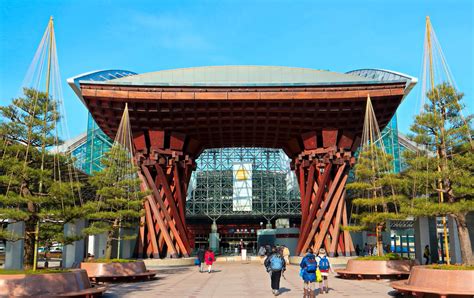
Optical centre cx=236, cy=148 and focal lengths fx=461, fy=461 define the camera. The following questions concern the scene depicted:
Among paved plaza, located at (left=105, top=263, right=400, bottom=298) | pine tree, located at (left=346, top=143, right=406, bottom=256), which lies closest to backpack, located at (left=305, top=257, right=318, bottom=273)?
paved plaza, located at (left=105, top=263, right=400, bottom=298)

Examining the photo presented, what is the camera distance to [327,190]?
1276 inches

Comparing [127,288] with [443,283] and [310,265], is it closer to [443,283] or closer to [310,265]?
[310,265]

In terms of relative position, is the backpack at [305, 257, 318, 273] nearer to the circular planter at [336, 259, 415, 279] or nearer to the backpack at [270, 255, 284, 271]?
the backpack at [270, 255, 284, 271]

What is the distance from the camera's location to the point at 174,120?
3136 cm

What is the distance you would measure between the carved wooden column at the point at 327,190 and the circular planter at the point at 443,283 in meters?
17.3

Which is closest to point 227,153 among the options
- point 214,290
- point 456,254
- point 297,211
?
point 297,211

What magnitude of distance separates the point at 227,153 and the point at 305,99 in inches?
1453

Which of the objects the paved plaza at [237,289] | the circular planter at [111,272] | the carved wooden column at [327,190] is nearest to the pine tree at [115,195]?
the circular planter at [111,272]

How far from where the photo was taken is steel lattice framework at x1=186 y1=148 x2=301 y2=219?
208ft

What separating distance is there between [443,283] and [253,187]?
51401mm

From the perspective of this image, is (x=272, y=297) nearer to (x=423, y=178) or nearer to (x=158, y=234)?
(x=423, y=178)

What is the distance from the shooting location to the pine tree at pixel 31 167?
13844mm

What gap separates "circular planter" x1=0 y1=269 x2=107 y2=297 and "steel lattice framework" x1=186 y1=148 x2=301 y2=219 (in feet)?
163

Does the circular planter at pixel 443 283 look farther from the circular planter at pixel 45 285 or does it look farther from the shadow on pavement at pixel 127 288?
the circular planter at pixel 45 285
